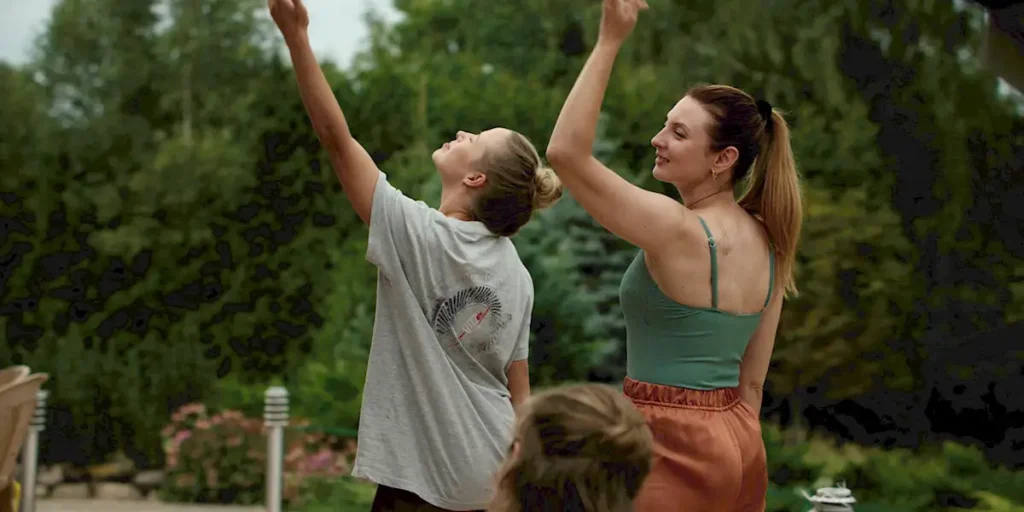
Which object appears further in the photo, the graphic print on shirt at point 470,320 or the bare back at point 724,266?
the graphic print on shirt at point 470,320

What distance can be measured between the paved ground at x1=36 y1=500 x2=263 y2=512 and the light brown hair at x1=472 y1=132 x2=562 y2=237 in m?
5.29

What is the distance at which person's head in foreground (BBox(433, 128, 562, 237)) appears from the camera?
6.46 feet

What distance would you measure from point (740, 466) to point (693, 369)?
6.4 inches

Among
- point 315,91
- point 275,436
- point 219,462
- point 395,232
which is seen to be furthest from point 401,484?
point 219,462

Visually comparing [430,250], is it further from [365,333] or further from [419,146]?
[419,146]

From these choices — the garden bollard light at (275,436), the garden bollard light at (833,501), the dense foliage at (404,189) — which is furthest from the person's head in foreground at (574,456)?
the dense foliage at (404,189)

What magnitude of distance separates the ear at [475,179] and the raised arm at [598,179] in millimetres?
277

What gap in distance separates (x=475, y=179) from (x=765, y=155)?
0.47 m

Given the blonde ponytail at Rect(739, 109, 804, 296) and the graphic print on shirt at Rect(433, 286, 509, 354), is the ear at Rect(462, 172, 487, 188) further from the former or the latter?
the blonde ponytail at Rect(739, 109, 804, 296)

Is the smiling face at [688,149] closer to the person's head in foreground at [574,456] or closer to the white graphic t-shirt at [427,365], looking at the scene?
the white graphic t-shirt at [427,365]

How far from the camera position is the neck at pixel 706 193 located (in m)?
1.87

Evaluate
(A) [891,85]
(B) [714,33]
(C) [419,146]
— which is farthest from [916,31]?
(C) [419,146]

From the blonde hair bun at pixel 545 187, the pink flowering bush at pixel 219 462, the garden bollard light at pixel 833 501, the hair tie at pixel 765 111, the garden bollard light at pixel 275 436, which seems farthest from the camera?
the pink flowering bush at pixel 219 462

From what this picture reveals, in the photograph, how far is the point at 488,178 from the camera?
197 centimetres
